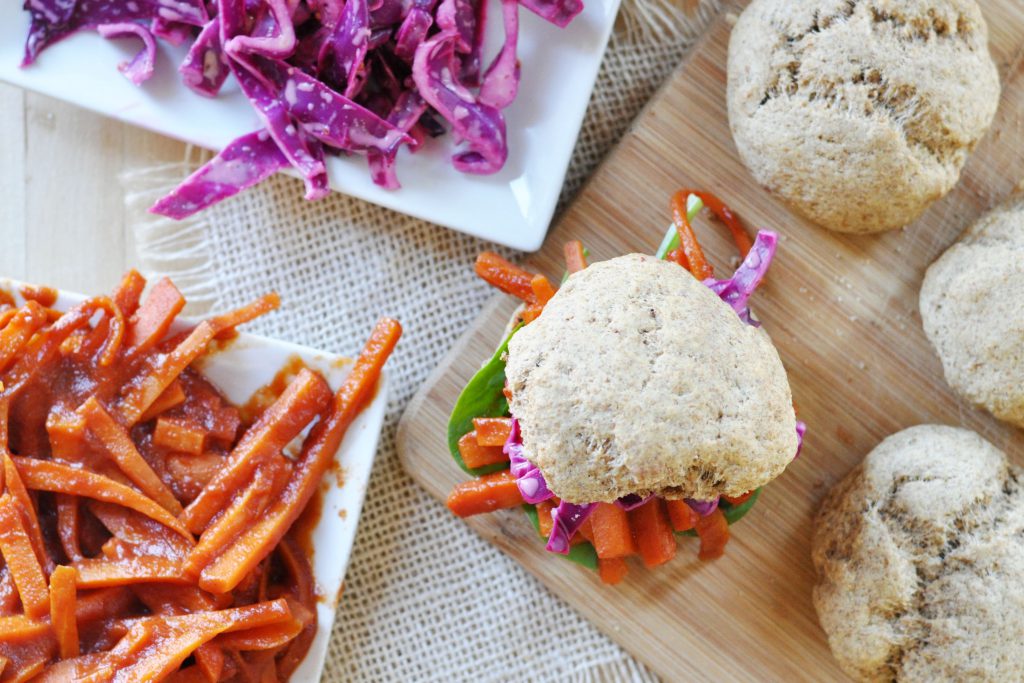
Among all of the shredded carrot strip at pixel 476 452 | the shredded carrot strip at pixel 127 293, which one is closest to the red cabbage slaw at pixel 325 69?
the shredded carrot strip at pixel 127 293

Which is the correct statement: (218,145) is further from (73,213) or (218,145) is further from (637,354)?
(637,354)

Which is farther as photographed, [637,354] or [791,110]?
[791,110]

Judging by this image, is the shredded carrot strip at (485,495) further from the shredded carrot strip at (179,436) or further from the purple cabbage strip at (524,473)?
the shredded carrot strip at (179,436)

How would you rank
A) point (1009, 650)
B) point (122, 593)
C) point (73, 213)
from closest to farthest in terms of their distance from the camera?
point (1009, 650) < point (122, 593) < point (73, 213)

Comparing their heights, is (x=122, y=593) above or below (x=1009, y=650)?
below

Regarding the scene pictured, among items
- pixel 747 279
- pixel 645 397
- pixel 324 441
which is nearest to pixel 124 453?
pixel 324 441

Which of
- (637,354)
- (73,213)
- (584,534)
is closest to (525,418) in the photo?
(637,354)

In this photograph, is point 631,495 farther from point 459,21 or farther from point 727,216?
point 459,21
